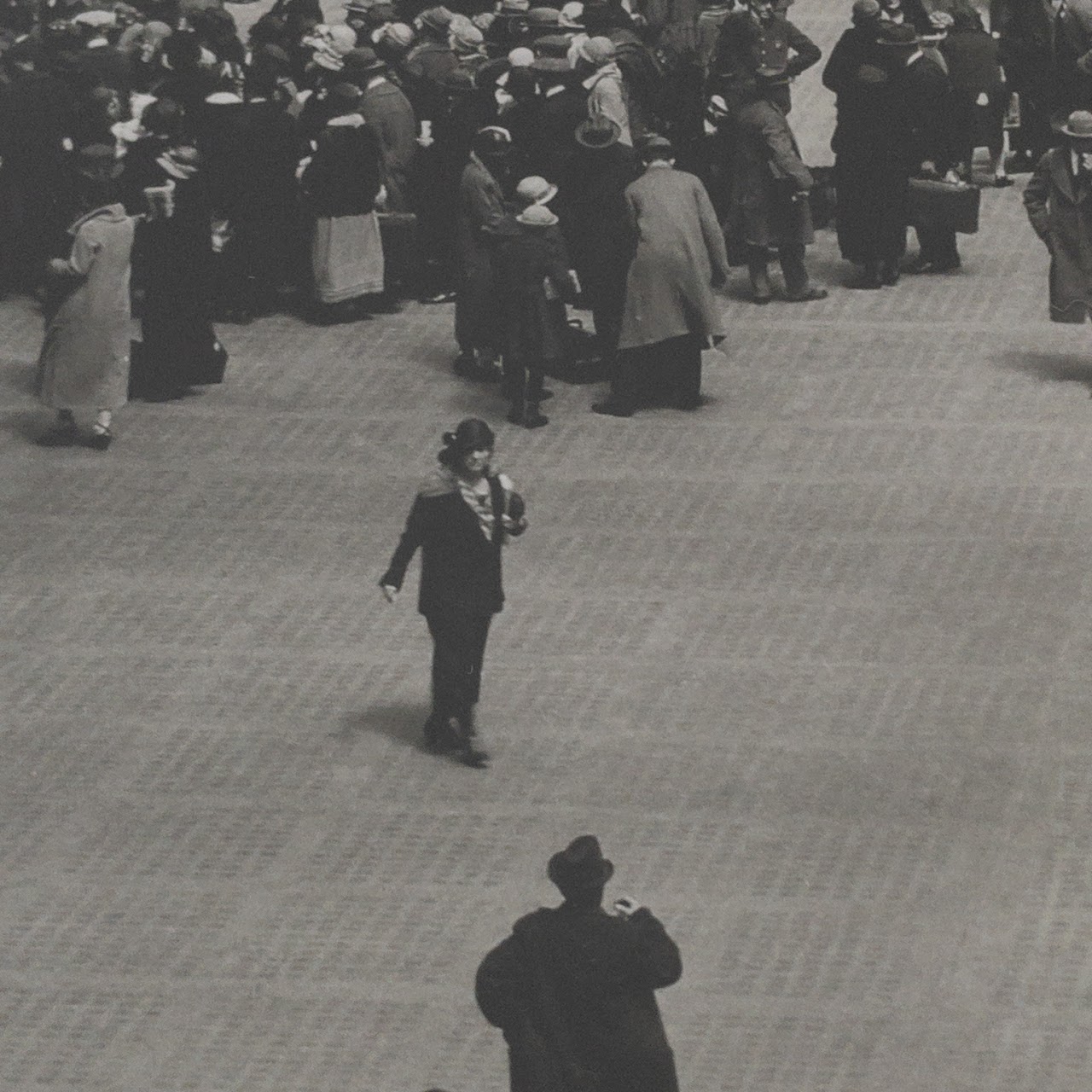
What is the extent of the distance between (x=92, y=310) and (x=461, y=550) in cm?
543

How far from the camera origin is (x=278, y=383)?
22.3m

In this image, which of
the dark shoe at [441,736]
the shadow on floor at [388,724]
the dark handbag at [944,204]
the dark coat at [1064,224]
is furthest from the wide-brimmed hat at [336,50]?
the dark shoe at [441,736]

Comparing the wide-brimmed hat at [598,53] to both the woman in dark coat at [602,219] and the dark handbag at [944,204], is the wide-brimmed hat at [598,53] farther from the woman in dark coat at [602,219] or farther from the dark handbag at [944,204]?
the dark handbag at [944,204]

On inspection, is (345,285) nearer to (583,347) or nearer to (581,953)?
(583,347)

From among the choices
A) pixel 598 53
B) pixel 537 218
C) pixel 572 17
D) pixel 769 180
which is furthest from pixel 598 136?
pixel 572 17

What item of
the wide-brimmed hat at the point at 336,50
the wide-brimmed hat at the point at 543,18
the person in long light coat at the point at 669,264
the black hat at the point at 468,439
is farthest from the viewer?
the wide-brimmed hat at the point at 543,18

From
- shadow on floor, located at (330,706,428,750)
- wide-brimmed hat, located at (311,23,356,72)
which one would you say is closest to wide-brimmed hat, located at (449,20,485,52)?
wide-brimmed hat, located at (311,23,356,72)

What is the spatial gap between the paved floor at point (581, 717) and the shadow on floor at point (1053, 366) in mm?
35

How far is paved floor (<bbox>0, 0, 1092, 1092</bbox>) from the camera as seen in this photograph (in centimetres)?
1431

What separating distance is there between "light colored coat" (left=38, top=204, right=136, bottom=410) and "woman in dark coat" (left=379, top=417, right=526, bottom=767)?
5127 millimetres

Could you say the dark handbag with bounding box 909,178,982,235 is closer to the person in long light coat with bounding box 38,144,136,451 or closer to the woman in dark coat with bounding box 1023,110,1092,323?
the woman in dark coat with bounding box 1023,110,1092,323

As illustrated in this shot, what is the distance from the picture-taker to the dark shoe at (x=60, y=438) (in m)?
21.4

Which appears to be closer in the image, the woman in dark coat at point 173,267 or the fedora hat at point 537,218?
the fedora hat at point 537,218

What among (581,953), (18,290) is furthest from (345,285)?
→ (581,953)
